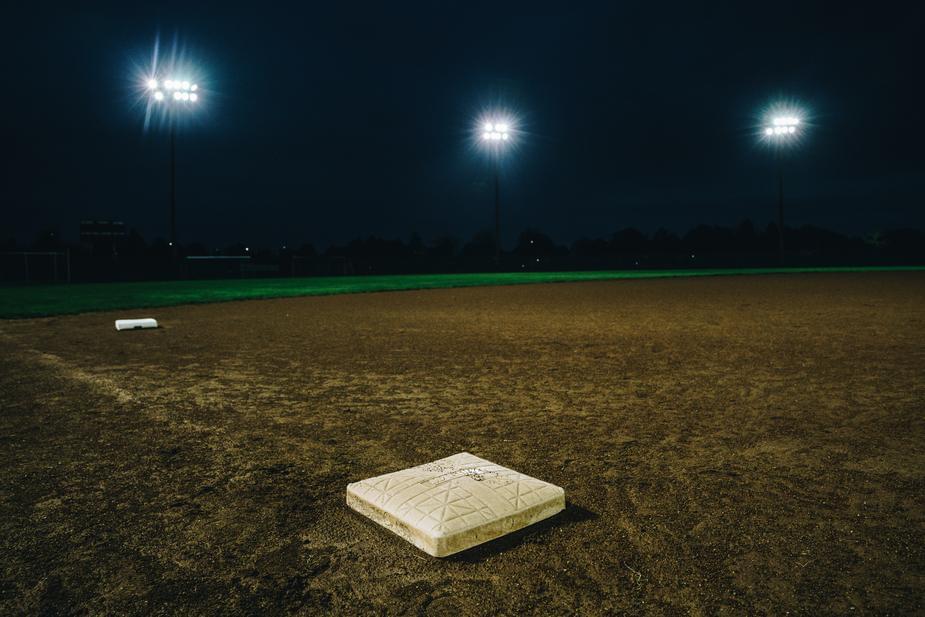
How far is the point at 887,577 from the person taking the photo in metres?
2.21

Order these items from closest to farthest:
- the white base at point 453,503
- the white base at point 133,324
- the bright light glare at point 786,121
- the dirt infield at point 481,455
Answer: the dirt infield at point 481,455, the white base at point 453,503, the white base at point 133,324, the bright light glare at point 786,121

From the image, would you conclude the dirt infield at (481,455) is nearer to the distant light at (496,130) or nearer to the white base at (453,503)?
the white base at (453,503)

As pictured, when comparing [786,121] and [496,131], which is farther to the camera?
[786,121]

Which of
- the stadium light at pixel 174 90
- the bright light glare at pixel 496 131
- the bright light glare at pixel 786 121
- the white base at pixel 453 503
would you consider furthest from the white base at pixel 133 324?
the bright light glare at pixel 786 121

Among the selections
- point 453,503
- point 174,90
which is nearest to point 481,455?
point 453,503

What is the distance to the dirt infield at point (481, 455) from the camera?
2.18 metres

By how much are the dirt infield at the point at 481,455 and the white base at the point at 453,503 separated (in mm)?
67

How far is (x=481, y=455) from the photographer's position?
3.66 m

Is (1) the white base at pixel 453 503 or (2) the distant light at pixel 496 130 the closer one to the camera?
(1) the white base at pixel 453 503

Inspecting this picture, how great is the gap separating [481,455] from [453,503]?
101 cm

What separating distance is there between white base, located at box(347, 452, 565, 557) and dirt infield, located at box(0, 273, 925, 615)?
67 millimetres

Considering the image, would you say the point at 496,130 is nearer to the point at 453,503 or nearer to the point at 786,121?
the point at 786,121

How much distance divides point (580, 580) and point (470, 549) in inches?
18.9

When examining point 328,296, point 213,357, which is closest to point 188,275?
point 328,296
